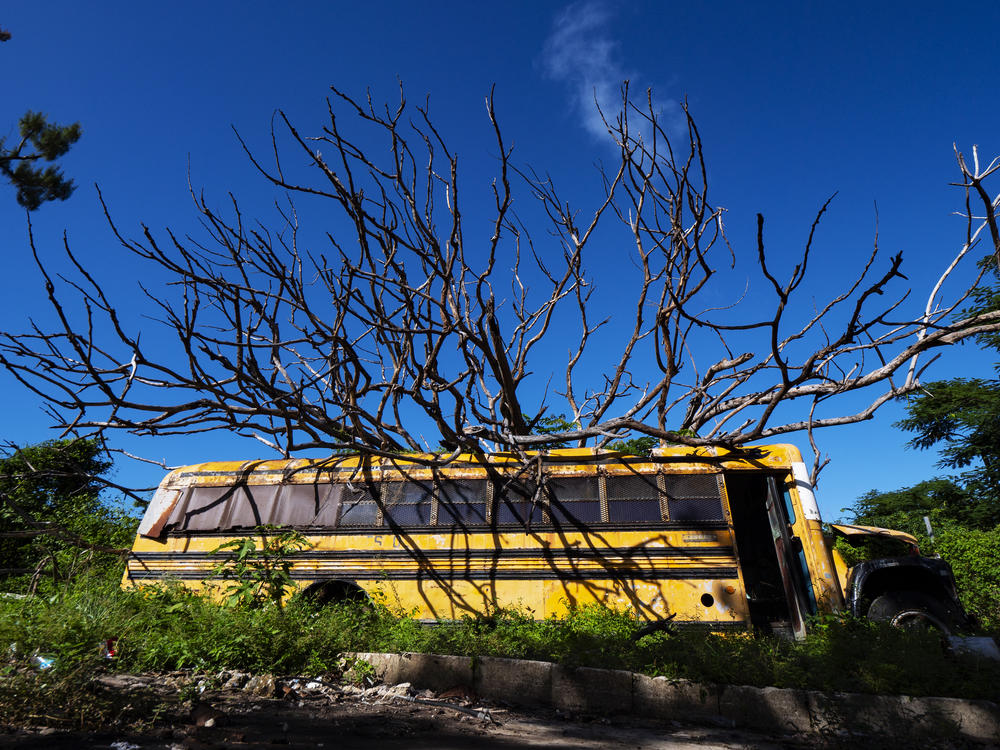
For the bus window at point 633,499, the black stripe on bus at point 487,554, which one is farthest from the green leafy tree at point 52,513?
the bus window at point 633,499

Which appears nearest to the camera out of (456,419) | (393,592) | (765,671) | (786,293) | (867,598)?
(765,671)

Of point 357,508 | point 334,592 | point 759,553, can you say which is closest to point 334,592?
point 334,592

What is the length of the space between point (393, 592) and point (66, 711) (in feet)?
14.5

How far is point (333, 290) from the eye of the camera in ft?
28.7

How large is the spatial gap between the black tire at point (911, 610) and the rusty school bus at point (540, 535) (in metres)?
0.02

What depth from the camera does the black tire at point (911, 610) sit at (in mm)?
6371

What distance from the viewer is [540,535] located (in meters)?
7.30

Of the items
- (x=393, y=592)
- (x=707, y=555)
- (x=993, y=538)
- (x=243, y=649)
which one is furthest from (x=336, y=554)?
(x=993, y=538)

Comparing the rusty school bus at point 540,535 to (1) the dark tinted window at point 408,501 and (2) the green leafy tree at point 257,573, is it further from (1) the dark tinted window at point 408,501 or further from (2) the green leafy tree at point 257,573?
(2) the green leafy tree at point 257,573

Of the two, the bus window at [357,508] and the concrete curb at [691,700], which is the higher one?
the bus window at [357,508]

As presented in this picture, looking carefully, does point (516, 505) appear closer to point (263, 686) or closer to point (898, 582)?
point (263, 686)

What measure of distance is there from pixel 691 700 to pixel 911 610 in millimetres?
4095

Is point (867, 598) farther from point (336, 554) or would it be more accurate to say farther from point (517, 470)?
point (336, 554)

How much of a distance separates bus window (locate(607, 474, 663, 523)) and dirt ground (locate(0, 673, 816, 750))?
10.5 ft
